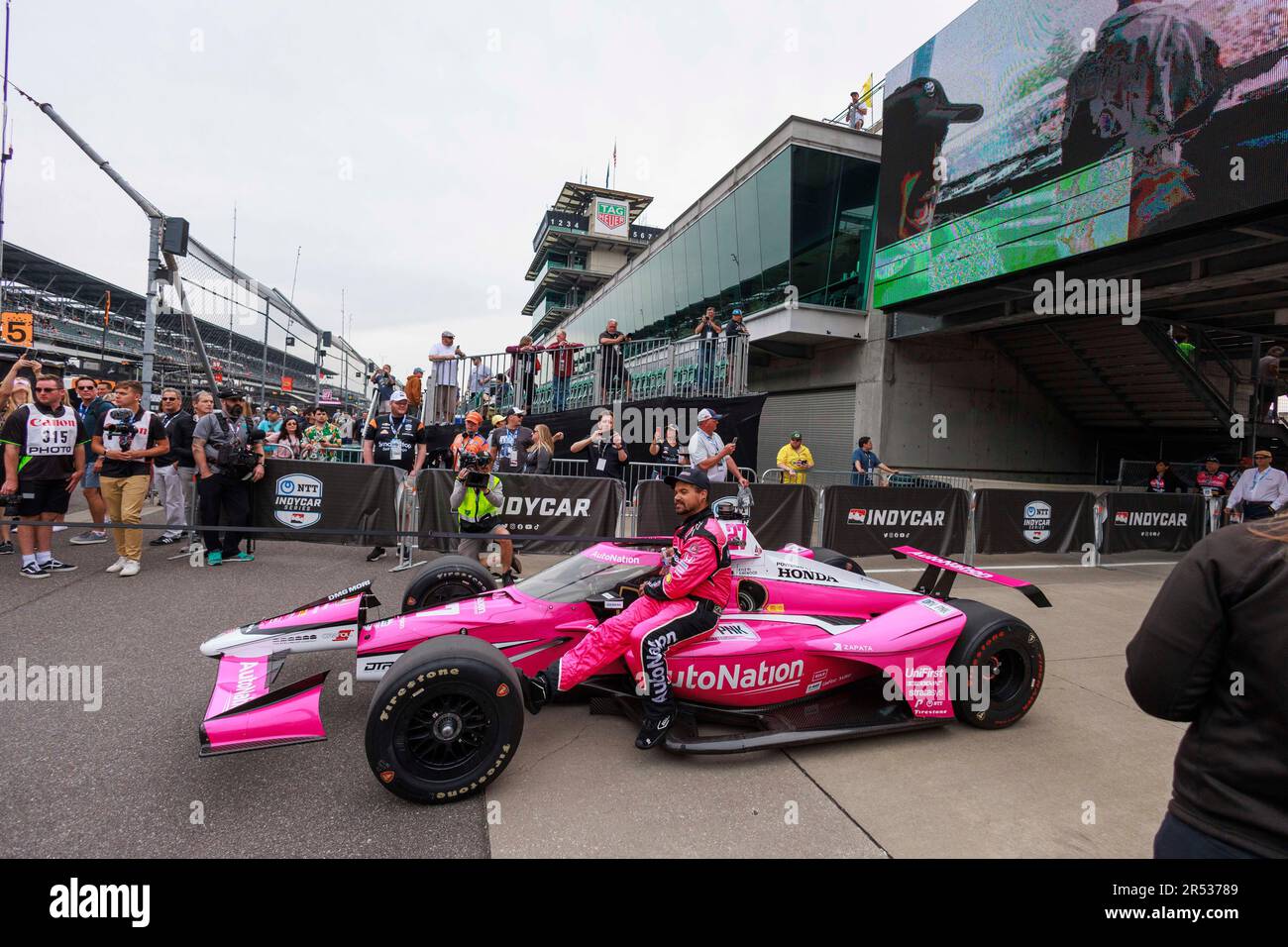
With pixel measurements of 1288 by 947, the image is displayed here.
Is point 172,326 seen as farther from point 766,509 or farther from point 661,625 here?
point 661,625

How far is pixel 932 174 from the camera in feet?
48.9

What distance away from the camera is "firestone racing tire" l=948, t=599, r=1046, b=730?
13.1 feet

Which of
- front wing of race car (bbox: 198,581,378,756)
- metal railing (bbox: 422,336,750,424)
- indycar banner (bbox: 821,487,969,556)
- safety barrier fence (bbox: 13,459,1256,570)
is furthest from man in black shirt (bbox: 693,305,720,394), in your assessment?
front wing of race car (bbox: 198,581,378,756)

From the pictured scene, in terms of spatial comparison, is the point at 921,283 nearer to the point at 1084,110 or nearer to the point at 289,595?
the point at 1084,110

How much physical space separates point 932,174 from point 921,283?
2.55 m

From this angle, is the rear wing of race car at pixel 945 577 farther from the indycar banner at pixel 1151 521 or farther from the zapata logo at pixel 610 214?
the zapata logo at pixel 610 214

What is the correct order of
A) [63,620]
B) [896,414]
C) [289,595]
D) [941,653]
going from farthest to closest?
[896,414] → [289,595] → [63,620] → [941,653]

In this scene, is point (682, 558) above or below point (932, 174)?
below

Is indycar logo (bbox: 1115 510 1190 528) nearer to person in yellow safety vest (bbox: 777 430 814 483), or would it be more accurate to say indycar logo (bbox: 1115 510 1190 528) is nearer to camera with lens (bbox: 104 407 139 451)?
person in yellow safety vest (bbox: 777 430 814 483)

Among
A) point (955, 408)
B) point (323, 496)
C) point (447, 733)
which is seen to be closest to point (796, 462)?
point (323, 496)

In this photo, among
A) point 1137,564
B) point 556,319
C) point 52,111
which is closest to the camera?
point 52,111

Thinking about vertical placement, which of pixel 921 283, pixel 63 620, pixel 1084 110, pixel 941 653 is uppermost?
pixel 1084 110

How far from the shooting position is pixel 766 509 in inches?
353
